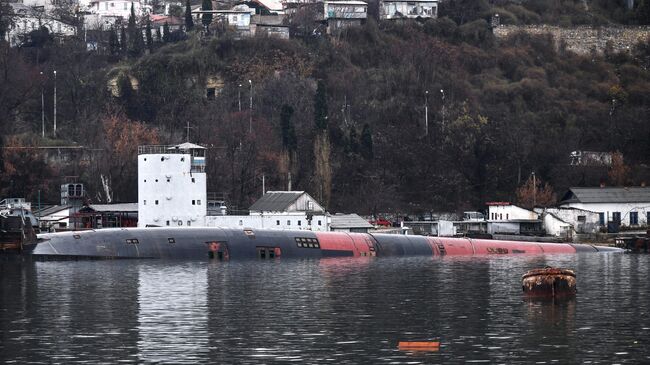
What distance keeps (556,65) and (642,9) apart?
22.8m

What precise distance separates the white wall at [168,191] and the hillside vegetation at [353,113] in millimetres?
24560

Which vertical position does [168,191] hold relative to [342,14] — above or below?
below

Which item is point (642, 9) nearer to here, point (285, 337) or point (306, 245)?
point (306, 245)

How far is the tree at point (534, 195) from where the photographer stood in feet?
467

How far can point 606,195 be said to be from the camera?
136 meters

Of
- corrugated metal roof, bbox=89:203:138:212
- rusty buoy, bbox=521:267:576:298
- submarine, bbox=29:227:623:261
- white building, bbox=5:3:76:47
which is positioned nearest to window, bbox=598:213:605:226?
submarine, bbox=29:227:623:261

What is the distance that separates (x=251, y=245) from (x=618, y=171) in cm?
5464

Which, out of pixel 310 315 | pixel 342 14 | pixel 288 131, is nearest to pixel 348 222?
pixel 288 131

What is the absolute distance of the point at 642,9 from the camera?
19675 centimetres

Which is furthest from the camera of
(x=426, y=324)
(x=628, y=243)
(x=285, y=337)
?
(x=628, y=243)

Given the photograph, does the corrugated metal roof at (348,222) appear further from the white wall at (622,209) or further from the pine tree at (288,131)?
the white wall at (622,209)

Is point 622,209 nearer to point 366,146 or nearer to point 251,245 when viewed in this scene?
point 366,146

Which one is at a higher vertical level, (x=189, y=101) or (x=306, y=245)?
(x=189, y=101)

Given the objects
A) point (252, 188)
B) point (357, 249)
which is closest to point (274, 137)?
point (252, 188)
